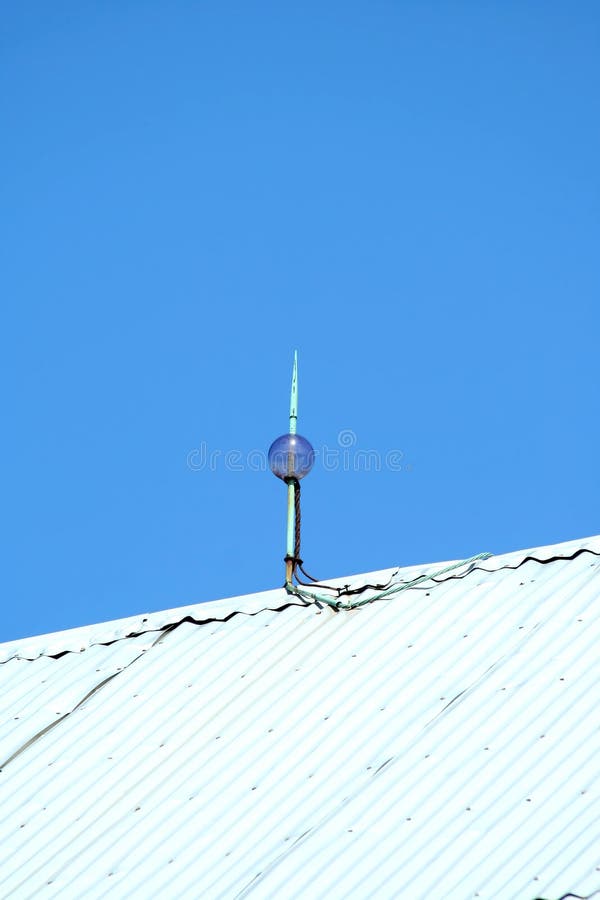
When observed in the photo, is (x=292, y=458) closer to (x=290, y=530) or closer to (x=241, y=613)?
(x=290, y=530)

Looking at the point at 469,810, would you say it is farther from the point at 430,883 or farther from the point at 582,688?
the point at 582,688

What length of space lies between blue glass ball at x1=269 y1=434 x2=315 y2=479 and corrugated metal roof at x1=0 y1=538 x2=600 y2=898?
962mm

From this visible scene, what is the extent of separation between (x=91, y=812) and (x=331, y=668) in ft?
6.06

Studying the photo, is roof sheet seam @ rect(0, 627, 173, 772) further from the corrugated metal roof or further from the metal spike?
the metal spike

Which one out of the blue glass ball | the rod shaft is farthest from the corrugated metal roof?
the blue glass ball

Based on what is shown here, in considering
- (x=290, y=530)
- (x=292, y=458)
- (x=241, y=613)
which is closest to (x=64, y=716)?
(x=241, y=613)

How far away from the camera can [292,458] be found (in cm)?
1155

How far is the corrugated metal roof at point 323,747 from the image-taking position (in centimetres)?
788

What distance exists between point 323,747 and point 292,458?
2.83 m

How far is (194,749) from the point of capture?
9.80 m

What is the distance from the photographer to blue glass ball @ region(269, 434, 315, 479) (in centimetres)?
1155

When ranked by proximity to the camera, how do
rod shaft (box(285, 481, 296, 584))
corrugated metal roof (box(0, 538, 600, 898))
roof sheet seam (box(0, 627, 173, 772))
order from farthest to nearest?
1. rod shaft (box(285, 481, 296, 584))
2. roof sheet seam (box(0, 627, 173, 772))
3. corrugated metal roof (box(0, 538, 600, 898))

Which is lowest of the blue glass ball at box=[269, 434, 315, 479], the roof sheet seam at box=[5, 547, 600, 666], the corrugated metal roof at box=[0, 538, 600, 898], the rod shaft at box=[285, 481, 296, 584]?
the corrugated metal roof at box=[0, 538, 600, 898]

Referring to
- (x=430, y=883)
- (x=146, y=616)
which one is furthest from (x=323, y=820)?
(x=146, y=616)
